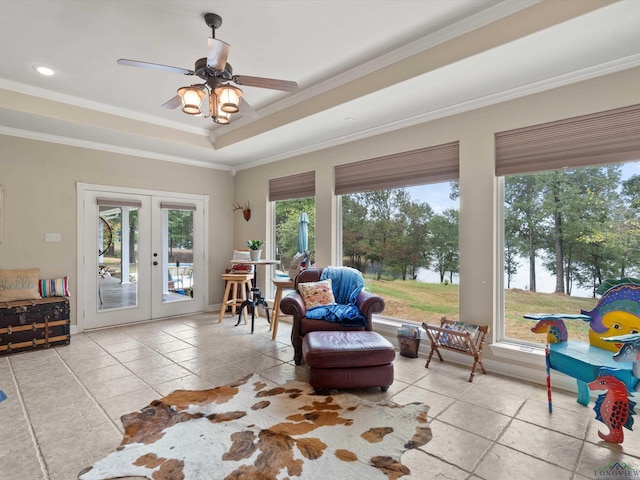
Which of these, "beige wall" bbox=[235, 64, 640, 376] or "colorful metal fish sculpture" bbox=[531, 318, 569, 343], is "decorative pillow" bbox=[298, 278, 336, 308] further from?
"colorful metal fish sculpture" bbox=[531, 318, 569, 343]

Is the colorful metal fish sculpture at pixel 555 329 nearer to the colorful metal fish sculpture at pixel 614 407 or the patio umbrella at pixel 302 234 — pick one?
the colorful metal fish sculpture at pixel 614 407

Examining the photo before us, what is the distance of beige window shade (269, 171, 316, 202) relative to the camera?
16.9 ft

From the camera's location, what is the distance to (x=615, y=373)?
208cm

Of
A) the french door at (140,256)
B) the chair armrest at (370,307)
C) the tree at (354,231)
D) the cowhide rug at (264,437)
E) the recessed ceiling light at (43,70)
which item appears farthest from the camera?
the french door at (140,256)

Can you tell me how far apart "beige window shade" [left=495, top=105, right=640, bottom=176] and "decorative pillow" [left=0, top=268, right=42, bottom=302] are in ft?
18.4

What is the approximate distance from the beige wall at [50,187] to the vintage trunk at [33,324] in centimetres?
59

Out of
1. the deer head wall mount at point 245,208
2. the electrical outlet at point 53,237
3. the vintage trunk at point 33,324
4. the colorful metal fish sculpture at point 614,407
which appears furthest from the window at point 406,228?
the electrical outlet at point 53,237

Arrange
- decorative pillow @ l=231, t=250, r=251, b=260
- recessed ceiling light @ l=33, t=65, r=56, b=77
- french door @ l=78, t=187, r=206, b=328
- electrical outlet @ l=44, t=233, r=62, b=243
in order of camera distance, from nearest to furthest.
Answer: recessed ceiling light @ l=33, t=65, r=56, b=77
electrical outlet @ l=44, t=233, r=62, b=243
french door @ l=78, t=187, r=206, b=328
decorative pillow @ l=231, t=250, r=251, b=260

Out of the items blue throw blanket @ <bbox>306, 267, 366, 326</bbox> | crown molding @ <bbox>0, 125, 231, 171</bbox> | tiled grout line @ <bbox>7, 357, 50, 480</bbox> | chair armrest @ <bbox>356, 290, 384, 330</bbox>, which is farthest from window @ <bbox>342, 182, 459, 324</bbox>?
tiled grout line @ <bbox>7, 357, 50, 480</bbox>

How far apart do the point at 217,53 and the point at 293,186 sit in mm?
3215

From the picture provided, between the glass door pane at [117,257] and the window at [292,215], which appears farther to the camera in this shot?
the window at [292,215]

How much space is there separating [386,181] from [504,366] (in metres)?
2.41

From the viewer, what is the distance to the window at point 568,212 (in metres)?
2.74

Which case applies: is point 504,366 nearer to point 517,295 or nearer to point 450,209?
point 517,295
